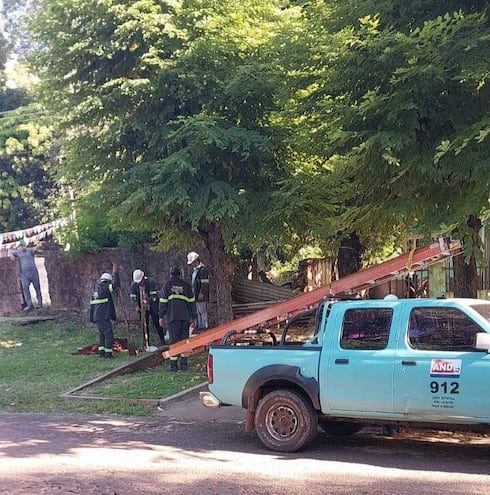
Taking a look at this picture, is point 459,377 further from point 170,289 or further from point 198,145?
point 170,289

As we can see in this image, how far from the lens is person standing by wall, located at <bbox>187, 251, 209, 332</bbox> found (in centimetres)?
1658

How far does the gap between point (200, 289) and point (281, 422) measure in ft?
28.4

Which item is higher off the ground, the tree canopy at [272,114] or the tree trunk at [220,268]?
the tree canopy at [272,114]

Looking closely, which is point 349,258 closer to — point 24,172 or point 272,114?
point 272,114

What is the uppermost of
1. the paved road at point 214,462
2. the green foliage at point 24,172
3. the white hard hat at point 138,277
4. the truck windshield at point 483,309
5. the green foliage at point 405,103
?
the green foliage at point 24,172

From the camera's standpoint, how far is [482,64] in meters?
8.06

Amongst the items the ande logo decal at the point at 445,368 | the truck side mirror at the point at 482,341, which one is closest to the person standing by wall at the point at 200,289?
the ande logo decal at the point at 445,368

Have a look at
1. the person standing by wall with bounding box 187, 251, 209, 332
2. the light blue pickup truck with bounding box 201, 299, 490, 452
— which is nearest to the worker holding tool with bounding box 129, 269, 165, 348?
the person standing by wall with bounding box 187, 251, 209, 332

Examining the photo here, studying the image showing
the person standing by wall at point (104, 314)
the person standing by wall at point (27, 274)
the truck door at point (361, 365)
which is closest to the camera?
the truck door at point (361, 365)

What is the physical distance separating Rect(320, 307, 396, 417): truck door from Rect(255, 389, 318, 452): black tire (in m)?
0.26

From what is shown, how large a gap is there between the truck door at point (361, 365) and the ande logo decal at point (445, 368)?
0.45 metres

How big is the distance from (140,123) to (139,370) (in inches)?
189

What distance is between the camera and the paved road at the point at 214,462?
21.7 feet

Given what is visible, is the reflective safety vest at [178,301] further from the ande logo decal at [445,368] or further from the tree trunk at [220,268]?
the ande logo decal at [445,368]
